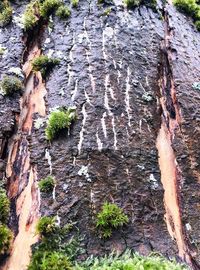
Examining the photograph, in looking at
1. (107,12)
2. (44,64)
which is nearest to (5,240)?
(44,64)

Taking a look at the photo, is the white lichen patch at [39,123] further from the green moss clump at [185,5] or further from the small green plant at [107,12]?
the green moss clump at [185,5]

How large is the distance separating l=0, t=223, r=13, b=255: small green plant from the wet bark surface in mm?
179

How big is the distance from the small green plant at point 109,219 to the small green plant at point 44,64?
2.05 m

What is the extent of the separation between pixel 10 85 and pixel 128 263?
2489 millimetres

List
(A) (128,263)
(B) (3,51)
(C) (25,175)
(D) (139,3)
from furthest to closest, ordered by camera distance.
Answer: (D) (139,3)
(B) (3,51)
(C) (25,175)
(A) (128,263)

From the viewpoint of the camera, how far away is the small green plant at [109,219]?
3.61 metres

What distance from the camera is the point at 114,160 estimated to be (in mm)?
4090

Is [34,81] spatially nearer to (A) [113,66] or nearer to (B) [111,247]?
(A) [113,66]

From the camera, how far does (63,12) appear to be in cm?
559

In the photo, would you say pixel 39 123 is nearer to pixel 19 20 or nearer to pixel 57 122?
pixel 57 122

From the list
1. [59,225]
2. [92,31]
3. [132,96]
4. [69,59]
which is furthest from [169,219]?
[92,31]

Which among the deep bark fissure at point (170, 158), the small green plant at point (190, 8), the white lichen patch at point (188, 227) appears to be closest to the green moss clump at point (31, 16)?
the deep bark fissure at point (170, 158)

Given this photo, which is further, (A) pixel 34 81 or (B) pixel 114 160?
(A) pixel 34 81

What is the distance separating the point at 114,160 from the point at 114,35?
208 cm
